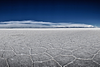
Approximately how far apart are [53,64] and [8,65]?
617mm

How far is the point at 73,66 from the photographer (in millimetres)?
1168

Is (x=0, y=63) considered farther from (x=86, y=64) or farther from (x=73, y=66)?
(x=86, y=64)

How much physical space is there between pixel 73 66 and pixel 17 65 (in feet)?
2.52

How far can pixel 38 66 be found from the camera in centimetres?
116

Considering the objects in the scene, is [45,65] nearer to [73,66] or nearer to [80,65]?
[73,66]

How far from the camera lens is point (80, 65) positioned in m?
1.20

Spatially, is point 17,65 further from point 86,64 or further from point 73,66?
point 86,64

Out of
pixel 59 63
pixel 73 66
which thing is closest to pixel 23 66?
pixel 59 63

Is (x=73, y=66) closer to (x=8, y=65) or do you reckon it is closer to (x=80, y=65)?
(x=80, y=65)

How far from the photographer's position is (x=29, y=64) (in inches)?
47.9

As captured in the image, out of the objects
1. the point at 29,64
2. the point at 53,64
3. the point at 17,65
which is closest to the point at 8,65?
the point at 17,65

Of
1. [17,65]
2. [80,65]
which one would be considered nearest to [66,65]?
[80,65]

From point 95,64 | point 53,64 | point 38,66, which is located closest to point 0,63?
point 38,66

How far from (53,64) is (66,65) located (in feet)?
0.60
